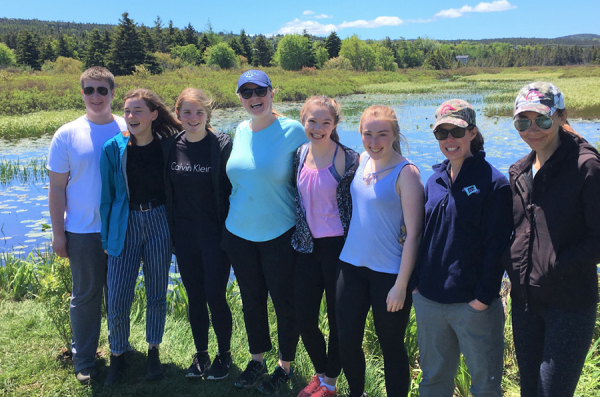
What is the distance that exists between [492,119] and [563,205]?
1713 centimetres

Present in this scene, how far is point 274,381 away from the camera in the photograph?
2766 millimetres

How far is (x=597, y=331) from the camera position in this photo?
340 cm

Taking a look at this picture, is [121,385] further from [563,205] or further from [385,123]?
[563,205]

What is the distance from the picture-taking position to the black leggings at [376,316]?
2232mm

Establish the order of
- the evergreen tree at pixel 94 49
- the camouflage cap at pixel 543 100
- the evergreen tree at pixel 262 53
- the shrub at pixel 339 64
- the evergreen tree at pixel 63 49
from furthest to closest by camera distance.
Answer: the evergreen tree at pixel 262 53 → the shrub at pixel 339 64 → the evergreen tree at pixel 63 49 → the evergreen tree at pixel 94 49 → the camouflage cap at pixel 543 100

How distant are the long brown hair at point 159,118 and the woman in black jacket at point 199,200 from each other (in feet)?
0.60

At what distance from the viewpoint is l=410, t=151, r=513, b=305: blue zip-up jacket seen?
6.24ft

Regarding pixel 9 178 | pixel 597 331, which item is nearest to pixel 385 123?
pixel 597 331

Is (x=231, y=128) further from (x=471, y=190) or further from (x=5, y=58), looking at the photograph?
(x=5, y=58)

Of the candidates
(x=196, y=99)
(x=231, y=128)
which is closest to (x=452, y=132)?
(x=196, y=99)

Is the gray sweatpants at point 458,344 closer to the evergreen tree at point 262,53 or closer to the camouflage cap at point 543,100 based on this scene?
the camouflage cap at point 543,100

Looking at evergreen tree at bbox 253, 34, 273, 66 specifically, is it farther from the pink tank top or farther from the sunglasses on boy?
the sunglasses on boy

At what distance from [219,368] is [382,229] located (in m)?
1.58

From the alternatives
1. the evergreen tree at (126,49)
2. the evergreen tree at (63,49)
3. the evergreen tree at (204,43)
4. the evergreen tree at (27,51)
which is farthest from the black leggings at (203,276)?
the evergreen tree at (204,43)
